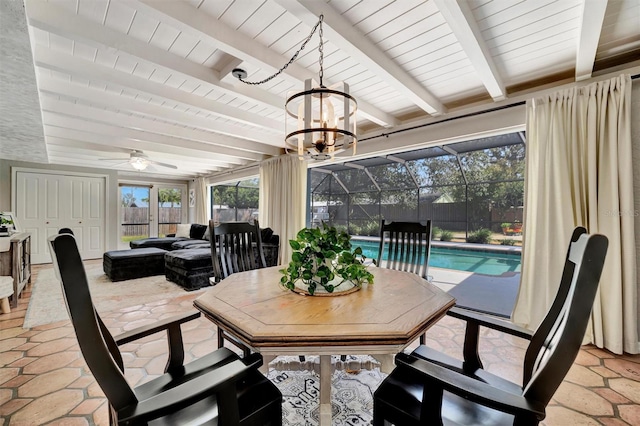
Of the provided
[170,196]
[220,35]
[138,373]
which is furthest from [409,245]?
[170,196]

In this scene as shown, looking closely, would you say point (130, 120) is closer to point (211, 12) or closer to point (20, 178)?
point (211, 12)

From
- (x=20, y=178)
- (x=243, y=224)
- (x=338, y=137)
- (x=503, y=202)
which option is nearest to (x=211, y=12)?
(x=338, y=137)

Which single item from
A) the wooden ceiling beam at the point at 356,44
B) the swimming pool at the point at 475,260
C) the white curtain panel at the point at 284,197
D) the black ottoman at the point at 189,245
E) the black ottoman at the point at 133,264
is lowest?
the swimming pool at the point at 475,260

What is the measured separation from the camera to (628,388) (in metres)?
1.68

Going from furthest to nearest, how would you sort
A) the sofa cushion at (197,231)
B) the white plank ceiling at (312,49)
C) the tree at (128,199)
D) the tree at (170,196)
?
the tree at (170,196), the tree at (128,199), the sofa cushion at (197,231), the white plank ceiling at (312,49)

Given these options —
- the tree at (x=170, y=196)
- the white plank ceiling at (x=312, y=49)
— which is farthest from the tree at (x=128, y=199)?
the white plank ceiling at (x=312, y=49)

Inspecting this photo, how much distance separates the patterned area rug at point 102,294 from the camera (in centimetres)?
283

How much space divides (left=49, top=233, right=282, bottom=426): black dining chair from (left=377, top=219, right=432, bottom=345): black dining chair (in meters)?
1.53

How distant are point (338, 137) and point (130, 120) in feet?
9.57

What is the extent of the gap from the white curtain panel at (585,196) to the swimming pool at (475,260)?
3207 millimetres

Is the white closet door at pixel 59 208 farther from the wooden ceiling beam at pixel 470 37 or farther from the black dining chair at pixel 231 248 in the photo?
the wooden ceiling beam at pixel 470 37

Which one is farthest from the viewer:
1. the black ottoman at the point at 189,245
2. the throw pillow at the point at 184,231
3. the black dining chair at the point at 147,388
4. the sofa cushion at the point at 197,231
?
the throw pillow at the point at 184,231

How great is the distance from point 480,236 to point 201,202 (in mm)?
7483

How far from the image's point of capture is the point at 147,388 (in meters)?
1.03
